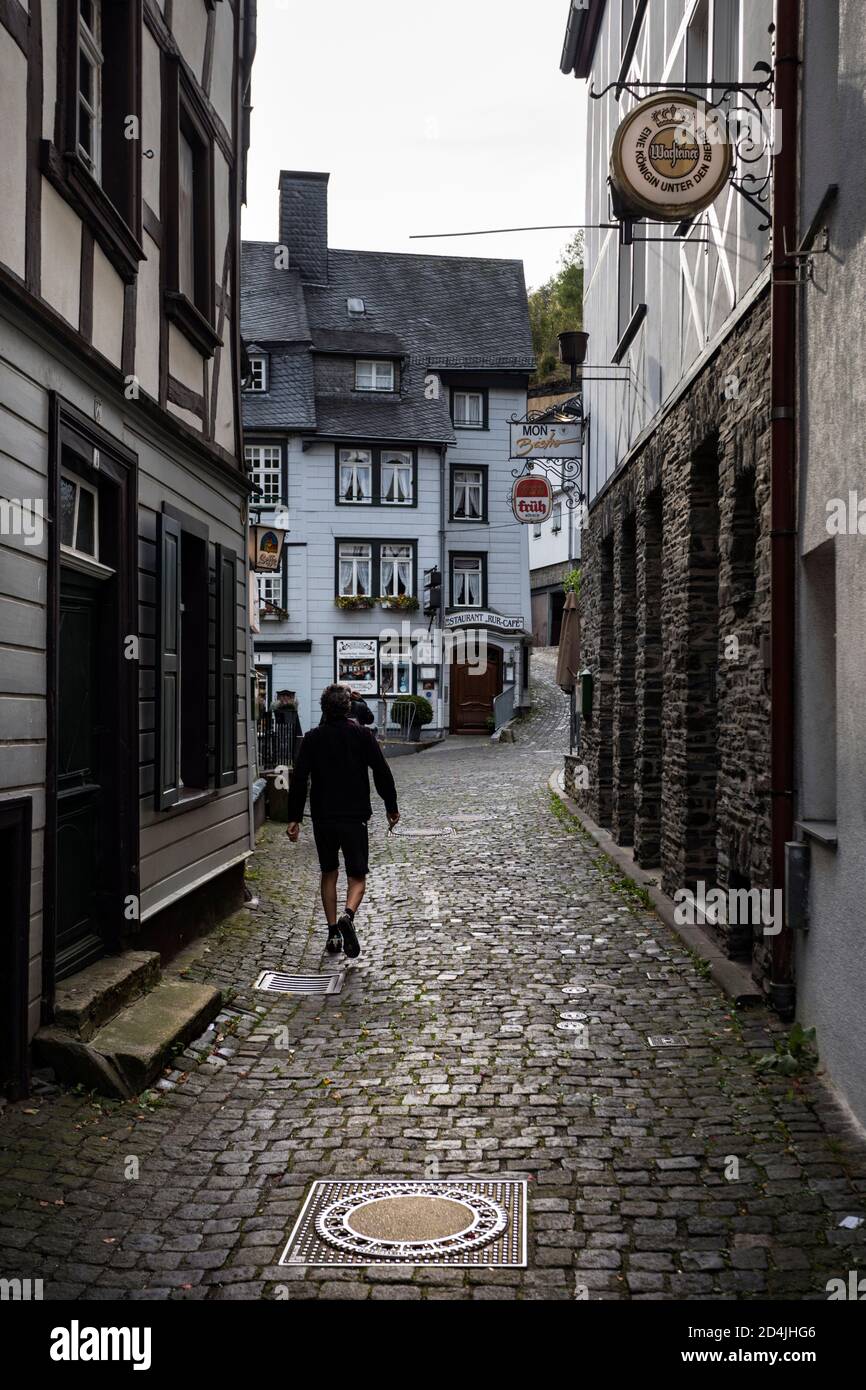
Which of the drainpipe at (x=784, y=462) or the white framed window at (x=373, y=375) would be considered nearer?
the drainpipe at (x=784, y=462)

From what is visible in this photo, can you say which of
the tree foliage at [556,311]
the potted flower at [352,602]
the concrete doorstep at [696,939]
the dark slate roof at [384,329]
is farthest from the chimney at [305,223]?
the concrete doorstep at [696,939]

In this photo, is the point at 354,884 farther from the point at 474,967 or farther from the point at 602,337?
the point at 602,337

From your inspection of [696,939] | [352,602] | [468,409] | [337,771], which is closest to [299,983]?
[337,771]

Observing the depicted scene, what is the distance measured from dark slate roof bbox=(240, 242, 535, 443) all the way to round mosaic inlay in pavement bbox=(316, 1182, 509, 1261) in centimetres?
3095

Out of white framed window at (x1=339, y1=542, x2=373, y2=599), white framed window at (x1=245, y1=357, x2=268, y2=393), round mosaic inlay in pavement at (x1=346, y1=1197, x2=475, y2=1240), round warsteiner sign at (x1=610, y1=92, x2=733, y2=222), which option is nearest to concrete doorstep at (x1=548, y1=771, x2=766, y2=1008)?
round mosaic inlay in pavement at (x1=346, y1=1197, x2=475, y2=1240)

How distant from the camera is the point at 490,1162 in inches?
211

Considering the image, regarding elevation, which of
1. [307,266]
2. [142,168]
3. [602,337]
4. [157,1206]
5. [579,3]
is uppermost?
[307,266]

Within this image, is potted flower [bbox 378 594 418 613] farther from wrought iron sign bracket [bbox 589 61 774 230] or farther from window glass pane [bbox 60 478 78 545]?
window glass pane [bbox 60 478 78 545]

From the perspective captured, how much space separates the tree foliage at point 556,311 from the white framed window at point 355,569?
19552 mm

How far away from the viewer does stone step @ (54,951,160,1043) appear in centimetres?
632

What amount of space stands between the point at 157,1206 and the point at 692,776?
6.30m

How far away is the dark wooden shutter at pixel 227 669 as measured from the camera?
10.4 meters

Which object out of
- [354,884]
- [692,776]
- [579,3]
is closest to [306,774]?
[354,884]

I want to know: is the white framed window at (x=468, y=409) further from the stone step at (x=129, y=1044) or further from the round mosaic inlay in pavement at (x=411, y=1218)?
the round mosaic inlay in pavement at (x=411, y=1218)
